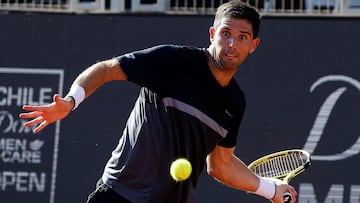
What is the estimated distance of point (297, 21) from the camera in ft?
27.1

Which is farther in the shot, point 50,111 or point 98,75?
point 98,75

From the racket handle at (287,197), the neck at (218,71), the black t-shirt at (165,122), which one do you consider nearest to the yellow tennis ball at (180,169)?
the black t-shirt at (165,122)

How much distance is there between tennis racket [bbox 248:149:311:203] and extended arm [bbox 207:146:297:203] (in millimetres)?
404

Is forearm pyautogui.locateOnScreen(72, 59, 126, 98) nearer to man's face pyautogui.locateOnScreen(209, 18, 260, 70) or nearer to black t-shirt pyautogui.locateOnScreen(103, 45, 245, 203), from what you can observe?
black t-shirt pyautogui.locateOnScreen(103, 45, 245, 203)

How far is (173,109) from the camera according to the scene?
4.33 meters

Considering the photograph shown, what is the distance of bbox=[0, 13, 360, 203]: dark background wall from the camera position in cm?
815

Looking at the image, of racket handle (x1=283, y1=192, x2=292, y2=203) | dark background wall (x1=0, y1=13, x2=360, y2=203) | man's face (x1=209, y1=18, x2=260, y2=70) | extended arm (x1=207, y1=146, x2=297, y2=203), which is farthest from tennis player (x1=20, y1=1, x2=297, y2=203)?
dark background wall (x1=0, y1=13, x2=360, y2=203)

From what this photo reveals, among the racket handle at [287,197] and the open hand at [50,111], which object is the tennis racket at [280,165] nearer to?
the racket handle at [287,197]

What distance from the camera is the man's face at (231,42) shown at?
433cm

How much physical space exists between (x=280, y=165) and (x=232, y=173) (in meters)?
0.83

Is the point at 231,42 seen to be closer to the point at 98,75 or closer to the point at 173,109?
the point at 173,109

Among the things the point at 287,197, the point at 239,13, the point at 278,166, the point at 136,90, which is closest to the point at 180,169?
the point at 239,13

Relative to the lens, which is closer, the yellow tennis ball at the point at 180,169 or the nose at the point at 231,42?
the yellow tennis ball at the point at 180,169

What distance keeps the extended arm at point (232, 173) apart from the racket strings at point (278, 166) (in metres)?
0.52
